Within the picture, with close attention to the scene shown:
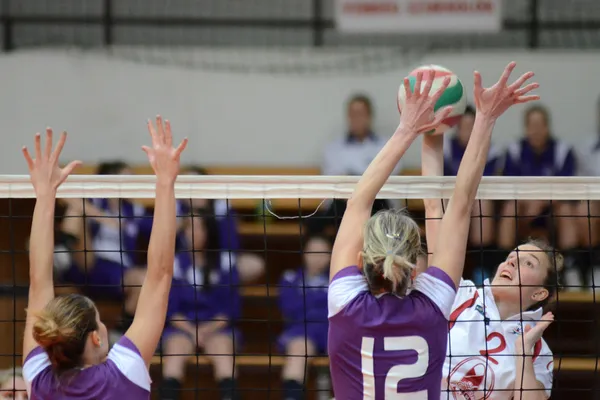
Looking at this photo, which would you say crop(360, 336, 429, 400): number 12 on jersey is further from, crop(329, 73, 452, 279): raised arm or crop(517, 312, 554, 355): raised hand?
crop(517, 312, 554, 355): raised hand

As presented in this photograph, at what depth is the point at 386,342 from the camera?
3.17 metres

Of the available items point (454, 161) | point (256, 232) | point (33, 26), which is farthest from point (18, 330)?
point (454, 161)

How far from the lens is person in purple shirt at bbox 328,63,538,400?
10.4ft

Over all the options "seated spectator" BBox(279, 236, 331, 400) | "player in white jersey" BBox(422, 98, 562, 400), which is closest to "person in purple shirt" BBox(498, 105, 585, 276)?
"seated spectator" BBox(279, 236, 331, 400)

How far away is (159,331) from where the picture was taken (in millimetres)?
3311

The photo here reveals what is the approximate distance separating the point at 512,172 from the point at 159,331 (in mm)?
5089

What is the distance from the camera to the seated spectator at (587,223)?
288 inches

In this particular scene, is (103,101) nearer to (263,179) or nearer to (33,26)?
(33,26)

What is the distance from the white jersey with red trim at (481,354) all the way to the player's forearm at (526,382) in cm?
5

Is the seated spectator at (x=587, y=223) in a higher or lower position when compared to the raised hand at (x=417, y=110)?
lower

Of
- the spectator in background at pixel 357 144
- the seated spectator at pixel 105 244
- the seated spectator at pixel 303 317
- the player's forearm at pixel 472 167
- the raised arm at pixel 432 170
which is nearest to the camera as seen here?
the player's forearm at pixel 472 167

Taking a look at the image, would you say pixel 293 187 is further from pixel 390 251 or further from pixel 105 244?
pixel 105 244

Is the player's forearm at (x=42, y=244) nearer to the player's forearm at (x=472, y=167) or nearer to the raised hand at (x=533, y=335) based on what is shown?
the player's forearm at (x=472, y=167)

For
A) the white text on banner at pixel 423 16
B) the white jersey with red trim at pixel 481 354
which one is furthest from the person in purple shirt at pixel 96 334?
the white text on banner at pixel 423 16
